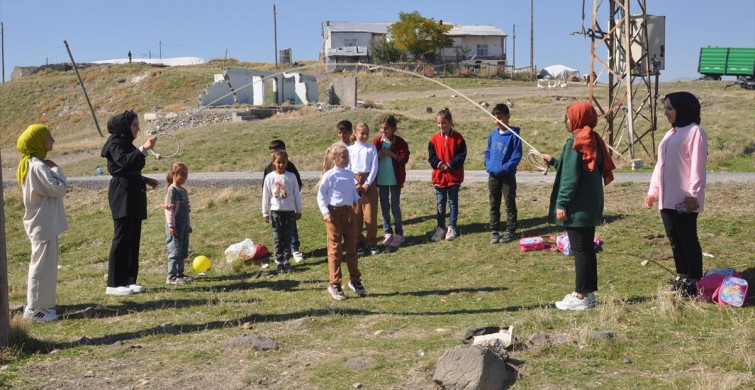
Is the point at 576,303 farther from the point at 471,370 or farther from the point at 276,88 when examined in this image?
the point at 276,88

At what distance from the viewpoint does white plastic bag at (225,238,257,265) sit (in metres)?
11.1

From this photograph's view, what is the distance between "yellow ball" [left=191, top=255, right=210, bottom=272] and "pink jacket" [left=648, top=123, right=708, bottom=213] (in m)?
6.30

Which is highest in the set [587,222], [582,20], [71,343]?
[582,20]

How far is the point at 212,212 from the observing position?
1513cm

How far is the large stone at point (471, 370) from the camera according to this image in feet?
16.7

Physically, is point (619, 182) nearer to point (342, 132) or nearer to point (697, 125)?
point (342, 132)

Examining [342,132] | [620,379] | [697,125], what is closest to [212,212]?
[342,132]

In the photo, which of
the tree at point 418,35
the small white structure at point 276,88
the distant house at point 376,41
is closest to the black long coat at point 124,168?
the small white structure at point 276,88

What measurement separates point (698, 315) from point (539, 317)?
1327mm

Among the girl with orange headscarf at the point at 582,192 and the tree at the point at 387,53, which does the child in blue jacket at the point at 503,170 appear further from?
the tree at the point at 387,53

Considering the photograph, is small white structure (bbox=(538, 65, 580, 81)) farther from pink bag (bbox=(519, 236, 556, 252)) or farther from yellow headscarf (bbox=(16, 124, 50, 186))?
yellow headscarf (bbox=(16, 124, 50, 186))

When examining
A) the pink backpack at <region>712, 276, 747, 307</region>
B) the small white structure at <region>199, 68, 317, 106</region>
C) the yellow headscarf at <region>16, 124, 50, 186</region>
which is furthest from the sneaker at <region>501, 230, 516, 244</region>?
the small white structure at <region>199, 68, 317, 106</region>

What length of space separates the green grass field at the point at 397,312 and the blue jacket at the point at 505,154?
3.38 ft

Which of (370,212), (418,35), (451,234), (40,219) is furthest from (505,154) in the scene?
(418,35)
